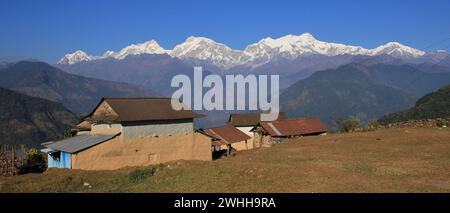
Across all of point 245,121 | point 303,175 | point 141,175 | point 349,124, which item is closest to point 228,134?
point 245,121

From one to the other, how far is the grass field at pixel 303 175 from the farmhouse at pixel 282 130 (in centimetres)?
2378

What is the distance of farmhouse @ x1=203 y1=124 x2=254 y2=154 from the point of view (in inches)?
2574

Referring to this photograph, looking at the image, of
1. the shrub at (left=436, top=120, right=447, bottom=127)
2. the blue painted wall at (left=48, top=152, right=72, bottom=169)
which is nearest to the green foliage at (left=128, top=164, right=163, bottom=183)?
the blue painted wall at (left=48, top=152, right=72, bottom=169)

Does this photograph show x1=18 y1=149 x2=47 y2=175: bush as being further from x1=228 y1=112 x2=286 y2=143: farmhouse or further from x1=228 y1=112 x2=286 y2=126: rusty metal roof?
x1=228 y1=112 x2=286 y2=126: rusty metal roof

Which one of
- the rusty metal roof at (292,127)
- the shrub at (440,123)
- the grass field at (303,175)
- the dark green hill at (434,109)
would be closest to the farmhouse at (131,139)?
the grass field at (303,175)

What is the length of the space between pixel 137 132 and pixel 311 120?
113 ft

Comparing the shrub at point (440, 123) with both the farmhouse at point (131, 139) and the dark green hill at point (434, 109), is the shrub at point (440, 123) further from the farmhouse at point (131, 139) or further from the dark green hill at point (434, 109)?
the dark green hill at point (434, 109)

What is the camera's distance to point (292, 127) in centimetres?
→ 6625

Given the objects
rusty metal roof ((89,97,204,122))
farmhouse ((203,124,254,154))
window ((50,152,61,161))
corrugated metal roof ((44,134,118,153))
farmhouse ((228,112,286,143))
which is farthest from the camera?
farmhouse ((228,112,286,143))

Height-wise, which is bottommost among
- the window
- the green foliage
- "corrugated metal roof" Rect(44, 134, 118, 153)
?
the window

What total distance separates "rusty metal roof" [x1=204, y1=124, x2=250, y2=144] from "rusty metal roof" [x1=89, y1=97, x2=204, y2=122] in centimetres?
1702

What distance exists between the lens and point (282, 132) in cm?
6378
